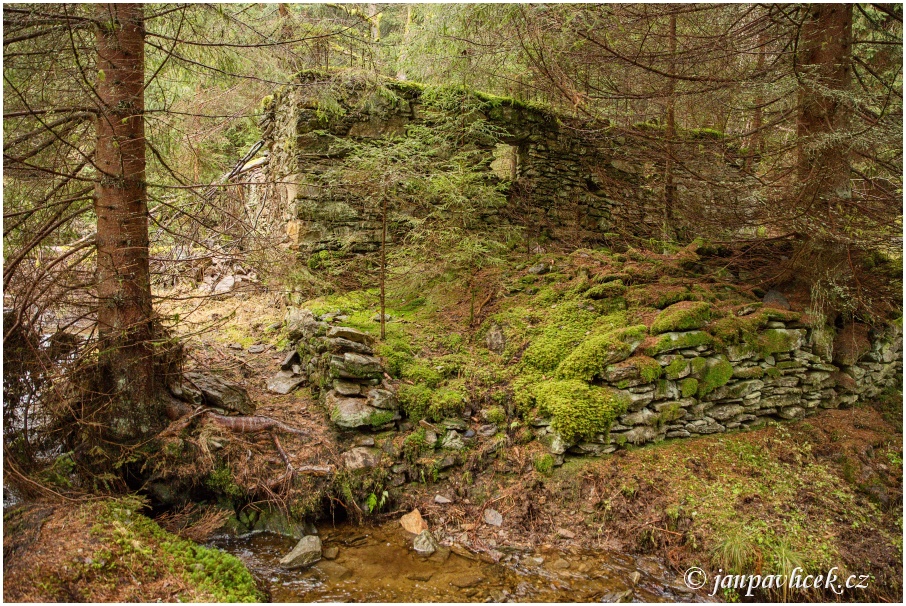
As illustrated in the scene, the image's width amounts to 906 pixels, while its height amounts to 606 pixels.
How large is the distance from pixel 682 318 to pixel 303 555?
15.0ft

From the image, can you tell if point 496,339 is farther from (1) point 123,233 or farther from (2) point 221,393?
(1) point 123,233

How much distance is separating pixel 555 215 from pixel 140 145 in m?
7.11

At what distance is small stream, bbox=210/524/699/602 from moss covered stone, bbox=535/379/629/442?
1151 mm

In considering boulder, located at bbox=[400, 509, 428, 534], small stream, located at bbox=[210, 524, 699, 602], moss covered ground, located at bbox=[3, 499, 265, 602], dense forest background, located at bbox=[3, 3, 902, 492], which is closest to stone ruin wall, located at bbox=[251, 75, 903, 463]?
dense forest background, located at bbox=[3, 3, 902, 492]

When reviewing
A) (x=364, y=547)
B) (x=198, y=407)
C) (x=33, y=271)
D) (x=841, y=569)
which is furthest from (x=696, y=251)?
(x=33, y=271)

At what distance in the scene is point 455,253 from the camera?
6.69 meters

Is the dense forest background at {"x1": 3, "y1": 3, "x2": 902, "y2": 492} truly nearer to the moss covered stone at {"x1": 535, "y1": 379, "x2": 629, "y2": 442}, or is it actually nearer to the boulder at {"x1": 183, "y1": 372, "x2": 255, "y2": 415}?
the boulder at {"x1": 183, "y1": 372, "x2": 255, "y2": 415}

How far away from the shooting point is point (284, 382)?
626 centimetres

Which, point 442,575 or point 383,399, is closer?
point 442,575

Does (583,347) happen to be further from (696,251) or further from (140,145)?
(140,145)

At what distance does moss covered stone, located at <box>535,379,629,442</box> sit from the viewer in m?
5.04

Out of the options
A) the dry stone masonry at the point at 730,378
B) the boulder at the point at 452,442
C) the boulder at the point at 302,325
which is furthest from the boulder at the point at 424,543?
the boulder at the point at 302,325

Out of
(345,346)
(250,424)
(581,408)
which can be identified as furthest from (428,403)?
(250,424)

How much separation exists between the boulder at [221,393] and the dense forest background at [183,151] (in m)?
0.61
